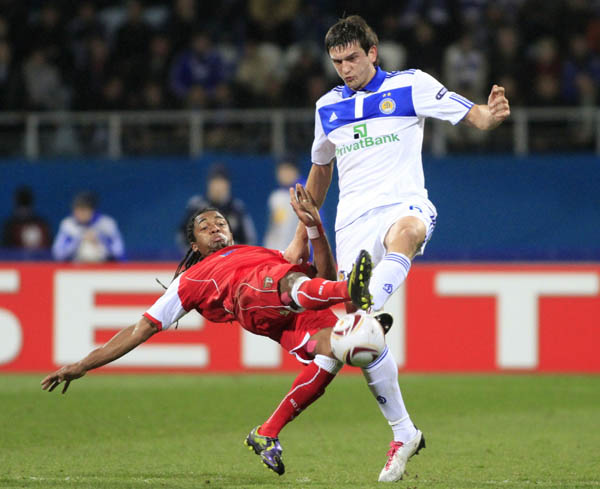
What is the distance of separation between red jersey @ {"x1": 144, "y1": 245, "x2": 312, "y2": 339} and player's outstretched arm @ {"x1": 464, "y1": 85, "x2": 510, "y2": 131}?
1.24m

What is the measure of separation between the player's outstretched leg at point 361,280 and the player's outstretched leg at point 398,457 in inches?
39.7

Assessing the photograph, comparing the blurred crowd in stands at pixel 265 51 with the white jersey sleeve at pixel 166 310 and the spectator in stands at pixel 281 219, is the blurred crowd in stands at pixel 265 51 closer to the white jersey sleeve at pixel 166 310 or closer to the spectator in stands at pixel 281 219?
the spectator in stands at pixel 281 219

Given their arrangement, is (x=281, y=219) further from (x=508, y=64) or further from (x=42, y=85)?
(x=42, y=85)

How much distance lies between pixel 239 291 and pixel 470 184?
8398 millimetres

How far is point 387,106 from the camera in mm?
6270

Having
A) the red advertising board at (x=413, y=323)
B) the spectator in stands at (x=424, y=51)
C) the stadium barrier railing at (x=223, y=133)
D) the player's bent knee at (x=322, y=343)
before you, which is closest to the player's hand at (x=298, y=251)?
the player's bent knee at (x=322, y=343)

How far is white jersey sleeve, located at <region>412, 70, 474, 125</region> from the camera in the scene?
6.08 metres

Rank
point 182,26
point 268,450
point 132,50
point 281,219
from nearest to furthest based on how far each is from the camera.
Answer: point 268,450 → point 281,219 → point 132,50 → point 182,26

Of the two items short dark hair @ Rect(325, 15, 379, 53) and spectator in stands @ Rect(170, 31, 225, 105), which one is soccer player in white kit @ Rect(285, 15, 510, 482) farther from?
spectator in stands @ Rect(170, 31, 225, 105)

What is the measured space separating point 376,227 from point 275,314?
0.72 metres

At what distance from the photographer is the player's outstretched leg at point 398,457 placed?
19.5ft

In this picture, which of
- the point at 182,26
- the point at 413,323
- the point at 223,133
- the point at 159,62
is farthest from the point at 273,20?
the point at 413,323

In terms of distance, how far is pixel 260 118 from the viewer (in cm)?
1393

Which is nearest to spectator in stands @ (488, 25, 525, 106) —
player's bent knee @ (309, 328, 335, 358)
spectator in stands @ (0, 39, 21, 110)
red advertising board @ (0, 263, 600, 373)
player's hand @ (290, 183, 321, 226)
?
red advertising board @ (0, 263, 600, 373)
